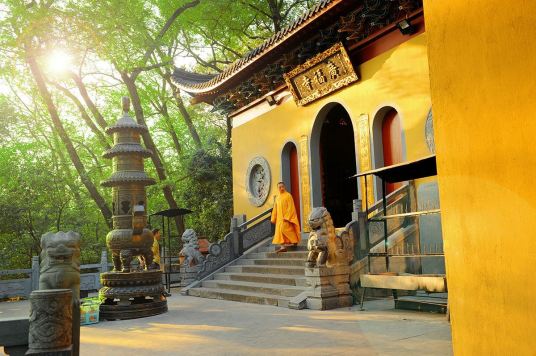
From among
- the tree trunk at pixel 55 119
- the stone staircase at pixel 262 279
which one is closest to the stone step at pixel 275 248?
the stone staircase at pixel 262 279

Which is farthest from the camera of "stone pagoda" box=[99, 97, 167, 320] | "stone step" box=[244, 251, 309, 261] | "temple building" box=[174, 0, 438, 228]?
"stone step" box=[244, 251, 309, 261]

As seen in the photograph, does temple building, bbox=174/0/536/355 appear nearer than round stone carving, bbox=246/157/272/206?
Yes

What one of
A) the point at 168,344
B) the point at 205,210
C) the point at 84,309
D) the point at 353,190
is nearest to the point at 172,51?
the point at 205,210

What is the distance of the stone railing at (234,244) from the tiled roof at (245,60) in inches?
146

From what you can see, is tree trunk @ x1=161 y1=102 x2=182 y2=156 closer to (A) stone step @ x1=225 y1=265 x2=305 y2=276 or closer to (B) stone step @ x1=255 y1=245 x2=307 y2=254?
(B) stone step @ x1=255 y1=245 x2=307 y2=254

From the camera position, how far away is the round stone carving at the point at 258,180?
42.5ft

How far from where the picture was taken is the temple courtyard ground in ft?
14.8

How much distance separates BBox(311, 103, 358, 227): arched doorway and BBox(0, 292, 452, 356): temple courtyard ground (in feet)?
14.8

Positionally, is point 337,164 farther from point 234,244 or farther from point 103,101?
point 103,101

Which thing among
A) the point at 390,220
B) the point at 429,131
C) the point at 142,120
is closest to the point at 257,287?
the point at 390,220

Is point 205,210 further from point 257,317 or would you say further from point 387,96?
point 257,317

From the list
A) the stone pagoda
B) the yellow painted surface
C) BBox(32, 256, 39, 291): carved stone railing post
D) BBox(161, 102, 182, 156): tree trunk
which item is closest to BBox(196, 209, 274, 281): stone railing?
the stone pagoda

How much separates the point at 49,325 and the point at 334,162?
9775 millimetres

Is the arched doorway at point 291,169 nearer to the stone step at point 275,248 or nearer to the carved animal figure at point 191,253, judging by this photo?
the stone step at point 275,248
